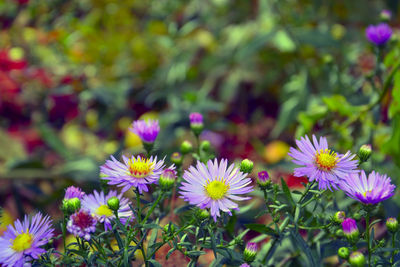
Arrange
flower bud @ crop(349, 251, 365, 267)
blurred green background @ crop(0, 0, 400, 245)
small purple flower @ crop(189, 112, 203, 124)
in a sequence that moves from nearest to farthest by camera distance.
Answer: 1. flower bud @ crop(349, 251, 365, 267)
2. small purple flower @ crop(189, 112, 203, 124)
3. blurred green background @ crop(0, 0, 400, 245)

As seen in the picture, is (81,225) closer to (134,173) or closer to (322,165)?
(134,173)

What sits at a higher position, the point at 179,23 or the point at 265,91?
the point at 179,23

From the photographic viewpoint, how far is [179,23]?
3.77ft

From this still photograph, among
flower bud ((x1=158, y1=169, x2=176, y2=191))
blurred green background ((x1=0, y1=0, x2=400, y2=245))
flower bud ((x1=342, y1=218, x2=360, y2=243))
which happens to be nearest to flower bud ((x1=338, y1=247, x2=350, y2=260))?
flower bud ((x1=342, y1=218, x2=360, y2=243))

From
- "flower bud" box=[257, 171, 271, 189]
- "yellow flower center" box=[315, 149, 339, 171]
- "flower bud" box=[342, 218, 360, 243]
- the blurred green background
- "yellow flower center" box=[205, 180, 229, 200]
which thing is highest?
the blurred green background

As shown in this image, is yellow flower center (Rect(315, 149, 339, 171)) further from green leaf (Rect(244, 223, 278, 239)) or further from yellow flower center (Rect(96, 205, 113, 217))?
yellow flower center (Rect(96, 205, 113, 217))

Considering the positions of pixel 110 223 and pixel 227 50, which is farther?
pixel 227 50

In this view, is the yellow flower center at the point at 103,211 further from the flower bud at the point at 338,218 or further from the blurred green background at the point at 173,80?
the blurred green background at the point at 173,80

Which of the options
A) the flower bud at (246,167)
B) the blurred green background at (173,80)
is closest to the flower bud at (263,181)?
the flower bud at (246,167)

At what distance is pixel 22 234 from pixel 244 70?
769 mm

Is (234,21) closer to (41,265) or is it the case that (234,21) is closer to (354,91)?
(354,91)

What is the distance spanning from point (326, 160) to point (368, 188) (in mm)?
39

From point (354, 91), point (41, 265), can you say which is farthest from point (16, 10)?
point (41, 265)

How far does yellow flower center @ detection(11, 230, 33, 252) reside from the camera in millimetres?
275
